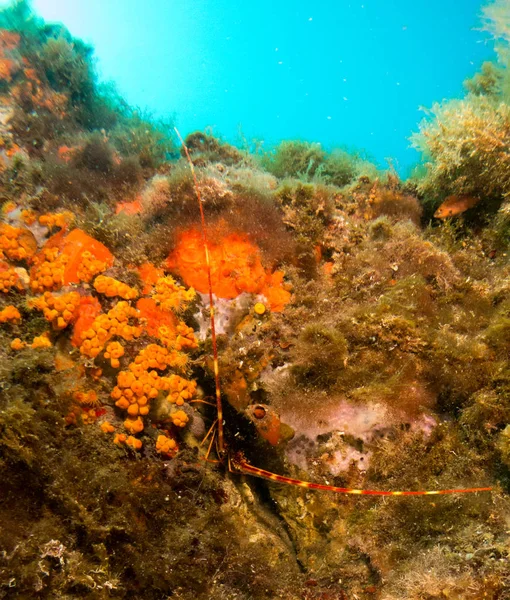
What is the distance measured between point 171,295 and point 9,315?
1.65m

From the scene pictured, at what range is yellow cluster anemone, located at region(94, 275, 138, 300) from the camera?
3781 millimetres

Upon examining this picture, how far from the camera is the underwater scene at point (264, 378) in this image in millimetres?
2721

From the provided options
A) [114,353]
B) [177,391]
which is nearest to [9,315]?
[114,353]

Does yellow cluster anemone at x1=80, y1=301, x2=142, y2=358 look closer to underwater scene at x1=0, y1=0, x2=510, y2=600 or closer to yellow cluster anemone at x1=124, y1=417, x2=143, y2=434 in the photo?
underwater scene at x1=0, y1=0, x2=510, y2=600

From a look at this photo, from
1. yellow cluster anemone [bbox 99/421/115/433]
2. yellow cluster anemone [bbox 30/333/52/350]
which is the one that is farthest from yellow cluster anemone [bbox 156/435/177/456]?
yellow cluster anemone [bbox 30/333/52/350]

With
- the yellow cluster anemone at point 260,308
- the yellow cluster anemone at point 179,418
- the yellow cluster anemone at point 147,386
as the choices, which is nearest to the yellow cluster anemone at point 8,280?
the yellow cluster anemone at point 147,386

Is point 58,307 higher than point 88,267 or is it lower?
lower

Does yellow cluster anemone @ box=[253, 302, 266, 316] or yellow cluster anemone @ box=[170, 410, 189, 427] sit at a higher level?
yellow cluster anemone @ box=[253, 302, 266, 316]

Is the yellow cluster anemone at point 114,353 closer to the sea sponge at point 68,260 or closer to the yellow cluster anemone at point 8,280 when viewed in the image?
the sea sponge at point 68,260

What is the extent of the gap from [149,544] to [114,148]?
6782 millimetres

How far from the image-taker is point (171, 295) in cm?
425

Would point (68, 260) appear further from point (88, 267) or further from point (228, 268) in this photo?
point (228, 268)

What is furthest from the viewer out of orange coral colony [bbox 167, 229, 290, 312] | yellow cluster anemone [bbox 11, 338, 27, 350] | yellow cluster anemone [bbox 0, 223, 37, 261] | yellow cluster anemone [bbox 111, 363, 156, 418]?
orange coral colony [bbox 167, 229, 290, 312]

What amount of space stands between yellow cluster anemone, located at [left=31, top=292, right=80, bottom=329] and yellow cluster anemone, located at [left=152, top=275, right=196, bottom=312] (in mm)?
938
